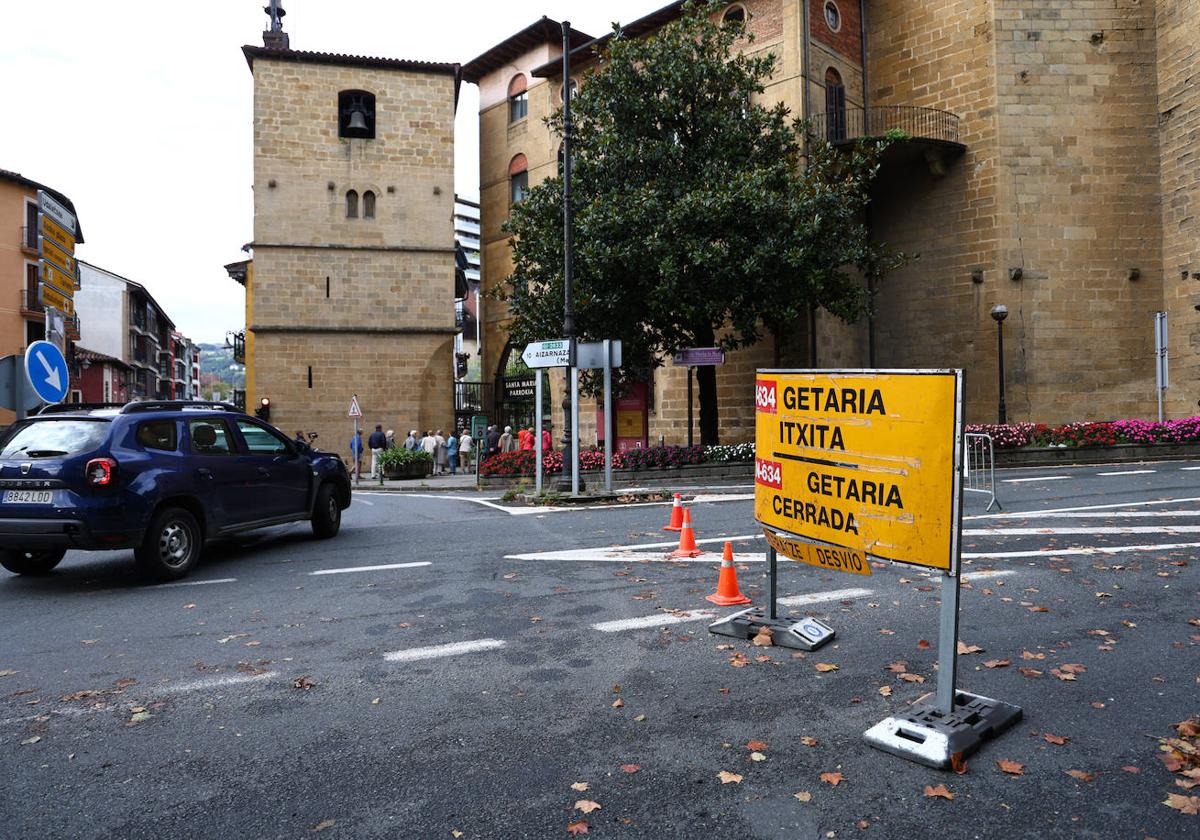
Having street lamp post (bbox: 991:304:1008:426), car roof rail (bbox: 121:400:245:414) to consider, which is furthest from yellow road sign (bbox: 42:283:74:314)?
street lamp post (bbox: 991:304:1008:426)

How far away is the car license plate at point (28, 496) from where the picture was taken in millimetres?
6870

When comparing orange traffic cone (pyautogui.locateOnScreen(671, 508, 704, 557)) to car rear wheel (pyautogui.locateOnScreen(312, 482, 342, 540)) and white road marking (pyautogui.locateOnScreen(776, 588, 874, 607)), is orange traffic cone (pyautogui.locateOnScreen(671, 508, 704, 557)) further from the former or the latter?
car rear wheel (pyautogui.locateOnScreen(312, 482, 342, 540))

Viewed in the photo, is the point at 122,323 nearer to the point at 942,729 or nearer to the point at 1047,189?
the point at 1047,189

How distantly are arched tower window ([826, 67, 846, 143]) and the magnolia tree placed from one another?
2.68 m

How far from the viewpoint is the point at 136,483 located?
7070 mm

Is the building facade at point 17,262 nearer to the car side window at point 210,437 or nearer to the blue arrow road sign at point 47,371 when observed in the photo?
the blue arrow road sign at point 47,371

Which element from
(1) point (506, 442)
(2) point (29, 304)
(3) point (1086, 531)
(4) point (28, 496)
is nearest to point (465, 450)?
(1) point (506, 442)

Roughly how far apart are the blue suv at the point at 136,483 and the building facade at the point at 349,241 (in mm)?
23507

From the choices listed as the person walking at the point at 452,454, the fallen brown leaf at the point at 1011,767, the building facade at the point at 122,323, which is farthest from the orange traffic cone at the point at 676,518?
the building facade at the point at 122,323

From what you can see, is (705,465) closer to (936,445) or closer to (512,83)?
(936,445)

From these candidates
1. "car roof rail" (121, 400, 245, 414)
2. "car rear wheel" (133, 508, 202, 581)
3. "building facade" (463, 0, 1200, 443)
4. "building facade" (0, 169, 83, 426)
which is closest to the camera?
"car rear wheel" (133, 508, 202, 581)

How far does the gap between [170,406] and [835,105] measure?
21.3 meters

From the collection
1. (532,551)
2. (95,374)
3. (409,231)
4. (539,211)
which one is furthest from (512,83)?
(95,374)

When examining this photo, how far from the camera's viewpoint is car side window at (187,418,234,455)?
7.96 metres
